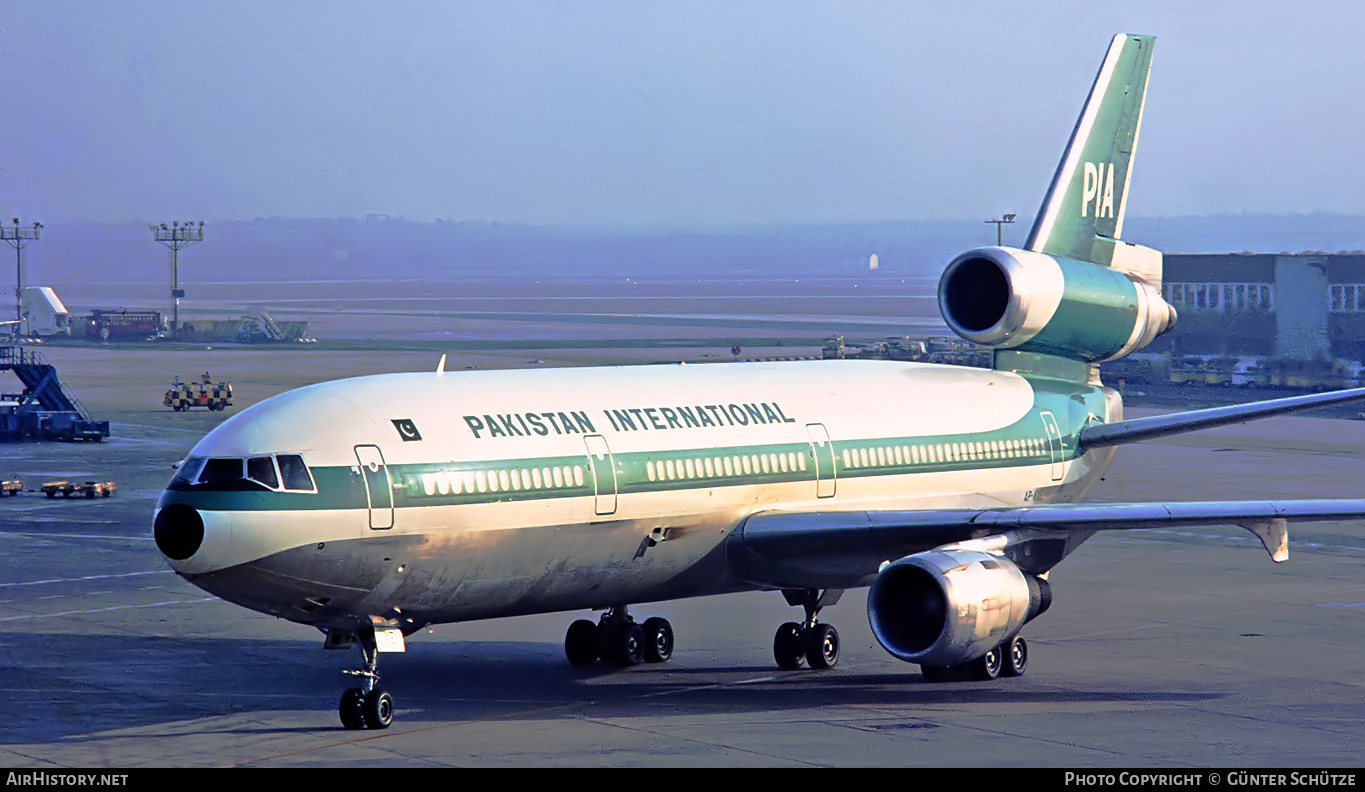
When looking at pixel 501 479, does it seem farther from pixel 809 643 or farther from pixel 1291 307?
pixel 1291 307

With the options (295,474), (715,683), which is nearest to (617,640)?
(715,683)

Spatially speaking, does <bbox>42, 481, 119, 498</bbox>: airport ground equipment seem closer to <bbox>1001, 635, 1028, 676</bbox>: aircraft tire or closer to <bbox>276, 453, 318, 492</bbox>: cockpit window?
<bbox>276, 453, 318, 492</bbox>: cockpit window

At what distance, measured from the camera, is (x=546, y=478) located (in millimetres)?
23312

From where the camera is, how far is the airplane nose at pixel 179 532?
20.9 m

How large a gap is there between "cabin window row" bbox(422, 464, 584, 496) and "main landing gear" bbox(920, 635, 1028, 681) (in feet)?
20.4

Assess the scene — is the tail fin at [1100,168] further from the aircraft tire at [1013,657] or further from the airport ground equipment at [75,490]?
the airport ground equipment at [75,490]

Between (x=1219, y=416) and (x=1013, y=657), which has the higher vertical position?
(x=1219, y=416)

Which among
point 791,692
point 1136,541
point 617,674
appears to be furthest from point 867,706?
point 1136,541

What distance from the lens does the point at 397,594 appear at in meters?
22.2

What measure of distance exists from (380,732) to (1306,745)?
36.7ft

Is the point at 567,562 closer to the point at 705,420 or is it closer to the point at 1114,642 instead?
the point at 705,420

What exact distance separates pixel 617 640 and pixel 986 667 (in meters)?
5.56

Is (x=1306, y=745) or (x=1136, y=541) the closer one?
(x=1306, y=745)

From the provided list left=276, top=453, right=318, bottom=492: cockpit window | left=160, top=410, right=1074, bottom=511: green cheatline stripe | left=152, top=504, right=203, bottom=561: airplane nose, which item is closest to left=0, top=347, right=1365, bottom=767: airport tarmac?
left=152, top=504, right=203, bottom=561: airplane nose
